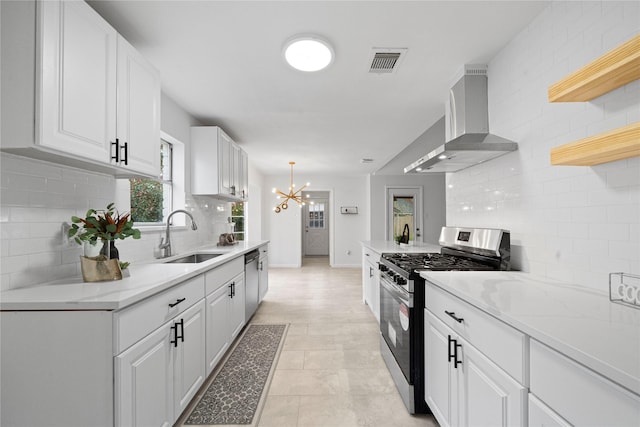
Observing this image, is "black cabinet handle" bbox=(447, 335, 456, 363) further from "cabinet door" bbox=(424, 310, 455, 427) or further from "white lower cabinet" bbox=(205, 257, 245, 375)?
"white lower cabinet" bbox=(205, 257, 245, 375)

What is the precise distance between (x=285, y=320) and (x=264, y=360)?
3.55 ft

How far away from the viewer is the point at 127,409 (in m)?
1.23

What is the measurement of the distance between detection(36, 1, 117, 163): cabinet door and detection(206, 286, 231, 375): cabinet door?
126 centimetres

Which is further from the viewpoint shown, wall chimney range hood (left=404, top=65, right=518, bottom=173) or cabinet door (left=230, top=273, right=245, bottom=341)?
cabinet door (left=230, top=273, right=245, bottom=341)

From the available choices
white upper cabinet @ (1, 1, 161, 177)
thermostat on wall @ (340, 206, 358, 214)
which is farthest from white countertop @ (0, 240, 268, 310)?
thermostat on wall @ (340, 206, 358, 214)

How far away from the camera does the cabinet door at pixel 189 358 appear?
1672mm

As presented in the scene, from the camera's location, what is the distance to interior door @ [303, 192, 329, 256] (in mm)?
10016

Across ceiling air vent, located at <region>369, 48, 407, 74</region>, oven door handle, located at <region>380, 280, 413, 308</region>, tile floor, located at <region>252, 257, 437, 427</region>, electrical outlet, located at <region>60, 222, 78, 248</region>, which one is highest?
ceiling air vent, located at <region>369, 48, 407, 74</region>

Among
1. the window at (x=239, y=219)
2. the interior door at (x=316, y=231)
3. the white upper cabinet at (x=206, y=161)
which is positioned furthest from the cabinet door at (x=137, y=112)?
the interior door at (x=316, y=231)

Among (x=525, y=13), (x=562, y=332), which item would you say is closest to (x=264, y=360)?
(x=562, y=332)

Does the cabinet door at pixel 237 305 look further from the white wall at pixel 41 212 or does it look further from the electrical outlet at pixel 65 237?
the electrical outlet at pixel 65 237

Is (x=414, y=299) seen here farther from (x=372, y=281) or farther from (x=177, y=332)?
(x=372, y=281)

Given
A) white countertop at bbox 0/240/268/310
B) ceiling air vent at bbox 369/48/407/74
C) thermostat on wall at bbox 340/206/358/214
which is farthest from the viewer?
thermostat on wall at bbox 340/206/358/214

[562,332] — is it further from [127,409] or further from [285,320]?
[285,320]
